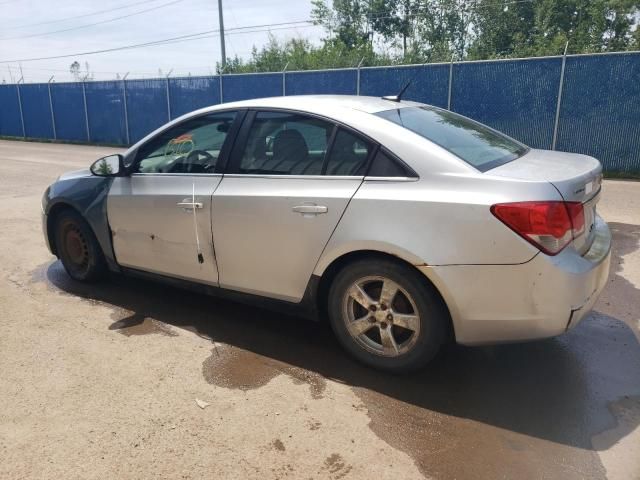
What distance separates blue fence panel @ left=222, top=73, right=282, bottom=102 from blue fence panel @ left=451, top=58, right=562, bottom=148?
6.15m

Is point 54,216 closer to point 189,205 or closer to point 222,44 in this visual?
point 189,205

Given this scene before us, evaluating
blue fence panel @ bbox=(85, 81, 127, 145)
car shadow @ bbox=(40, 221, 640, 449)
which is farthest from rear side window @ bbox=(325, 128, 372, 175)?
blue fence panel @ bbox=(85, 81, 127, 145)

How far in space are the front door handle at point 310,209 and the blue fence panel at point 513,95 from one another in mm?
10944

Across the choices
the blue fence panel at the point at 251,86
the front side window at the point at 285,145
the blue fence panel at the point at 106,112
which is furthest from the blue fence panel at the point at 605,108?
the blue fence panel at the point at 106,112

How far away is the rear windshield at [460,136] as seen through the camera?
3.21 meters

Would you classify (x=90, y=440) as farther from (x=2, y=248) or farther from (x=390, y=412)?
(x=2, y=248)

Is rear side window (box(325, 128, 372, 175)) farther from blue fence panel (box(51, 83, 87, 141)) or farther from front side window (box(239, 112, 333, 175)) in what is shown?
blue fence panel (box(51, 83, 87, 141))

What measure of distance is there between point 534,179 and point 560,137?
1085 centimetres

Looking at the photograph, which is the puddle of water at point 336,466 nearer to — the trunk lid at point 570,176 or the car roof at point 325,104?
the trunk lid at point 570,176

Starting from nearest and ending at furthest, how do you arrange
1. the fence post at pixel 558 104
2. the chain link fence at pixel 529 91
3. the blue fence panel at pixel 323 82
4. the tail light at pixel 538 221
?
1. the tail light at pixel 538 221
2. the chain link fence at pixel 529 91
3. the fence post at pixel 558 104
4. the blue fence panel at pixel 323 82

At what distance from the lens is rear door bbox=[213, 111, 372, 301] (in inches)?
129

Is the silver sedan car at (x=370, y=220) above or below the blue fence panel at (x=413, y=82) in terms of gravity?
below

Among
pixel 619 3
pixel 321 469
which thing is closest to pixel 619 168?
pixel 321 469

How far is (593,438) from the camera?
270 cm
